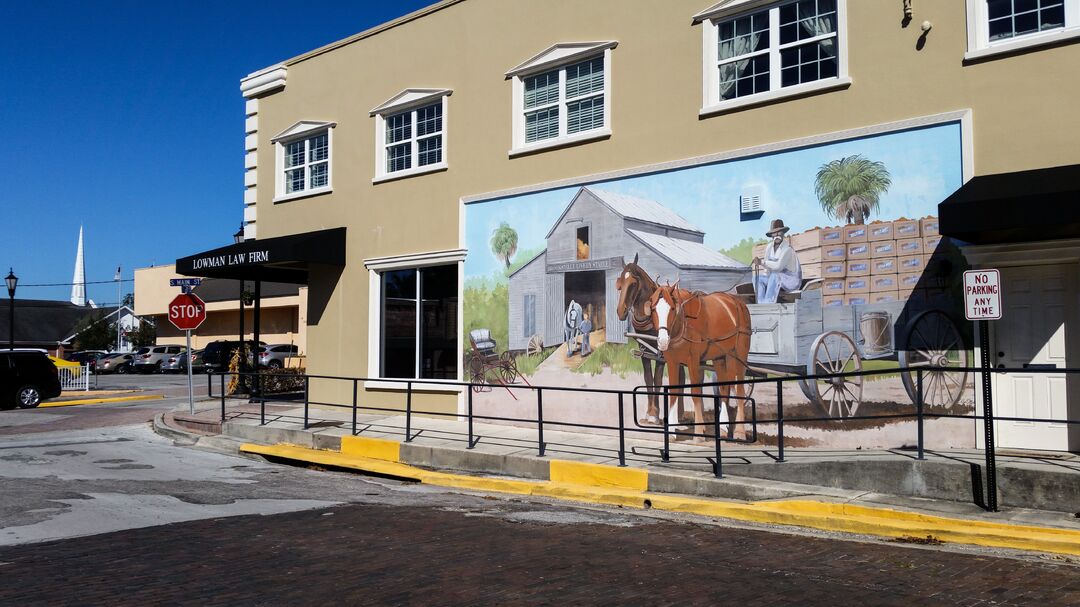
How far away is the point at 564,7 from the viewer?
1480cm

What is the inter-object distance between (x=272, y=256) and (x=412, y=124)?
4004mm

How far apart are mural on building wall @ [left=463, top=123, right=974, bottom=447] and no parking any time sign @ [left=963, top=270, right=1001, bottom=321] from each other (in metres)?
1.36

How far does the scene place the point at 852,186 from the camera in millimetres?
11523

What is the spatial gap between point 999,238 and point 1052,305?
40.7 inches

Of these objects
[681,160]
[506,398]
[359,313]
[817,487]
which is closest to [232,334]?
[359,313]

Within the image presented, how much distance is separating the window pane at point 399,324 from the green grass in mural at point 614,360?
14.2 ft

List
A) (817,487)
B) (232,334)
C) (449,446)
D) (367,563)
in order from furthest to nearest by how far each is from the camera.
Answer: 1. (232,334)
2. (449,446)
3. (817,487)
4. (367,563)

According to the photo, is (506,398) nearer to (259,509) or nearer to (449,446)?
(449,446)

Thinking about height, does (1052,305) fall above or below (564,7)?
below

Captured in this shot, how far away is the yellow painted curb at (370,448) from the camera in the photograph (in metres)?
13.1

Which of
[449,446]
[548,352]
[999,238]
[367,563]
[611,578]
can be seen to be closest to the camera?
[611,578]

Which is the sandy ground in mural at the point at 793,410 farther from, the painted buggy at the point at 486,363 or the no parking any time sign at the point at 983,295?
the no parking any time sign at the point at 983,295

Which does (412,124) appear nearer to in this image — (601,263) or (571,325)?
(601,263)

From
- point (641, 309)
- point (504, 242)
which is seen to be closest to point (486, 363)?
point (504, 242)
